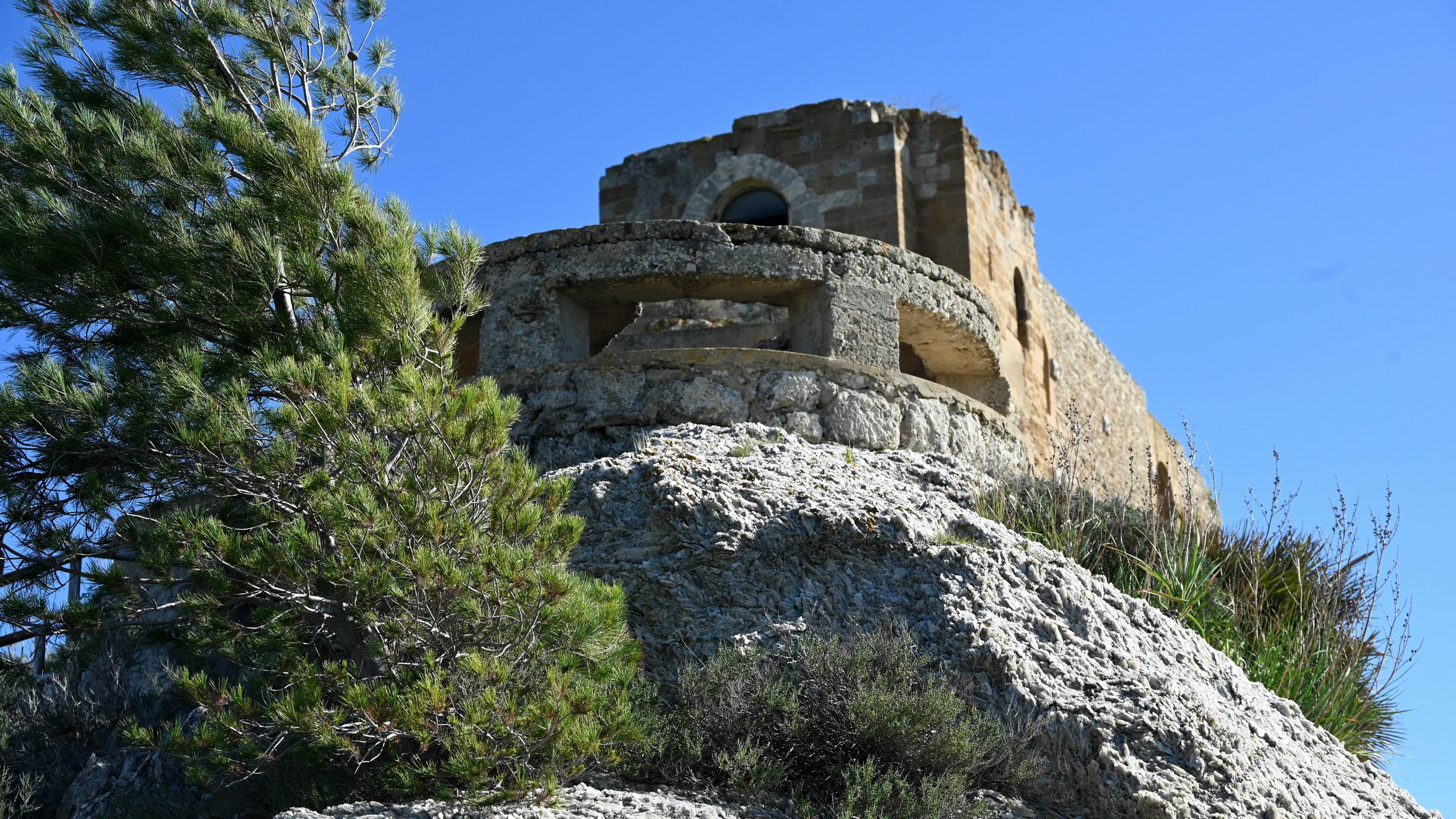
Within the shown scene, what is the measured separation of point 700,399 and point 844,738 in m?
3.23

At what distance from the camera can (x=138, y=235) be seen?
→ 6.40 meters

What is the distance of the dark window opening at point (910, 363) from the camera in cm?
1150

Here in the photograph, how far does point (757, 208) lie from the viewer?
521 inches

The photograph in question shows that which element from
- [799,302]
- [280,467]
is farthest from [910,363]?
[280,467]

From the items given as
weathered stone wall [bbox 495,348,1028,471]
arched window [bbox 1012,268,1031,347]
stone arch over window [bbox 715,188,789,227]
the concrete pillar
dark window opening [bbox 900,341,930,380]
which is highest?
stone arch over window [bbox 715,188,789,227]

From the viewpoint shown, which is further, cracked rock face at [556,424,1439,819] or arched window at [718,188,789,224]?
arched window at [718,188,789,224]

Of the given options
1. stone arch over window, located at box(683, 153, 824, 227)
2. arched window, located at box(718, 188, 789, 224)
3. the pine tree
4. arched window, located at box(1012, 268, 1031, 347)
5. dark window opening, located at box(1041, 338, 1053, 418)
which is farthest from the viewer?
dark window opening, located at box(1041, 338, 1053, 418)

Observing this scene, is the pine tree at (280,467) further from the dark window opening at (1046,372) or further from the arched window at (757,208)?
the dark window opening at (1046,372)

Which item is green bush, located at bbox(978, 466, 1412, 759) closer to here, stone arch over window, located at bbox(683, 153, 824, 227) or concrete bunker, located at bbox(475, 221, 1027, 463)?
concrete bunker, located at bbox(475, 221, 1027, 463)

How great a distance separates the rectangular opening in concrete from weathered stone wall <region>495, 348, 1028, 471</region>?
278cm

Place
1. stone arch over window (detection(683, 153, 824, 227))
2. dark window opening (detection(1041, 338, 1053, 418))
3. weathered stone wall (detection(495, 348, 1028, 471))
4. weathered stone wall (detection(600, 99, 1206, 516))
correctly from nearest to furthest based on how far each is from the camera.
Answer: weathered stone wall (detection(495, 348, 1028, 471))
weathered stone wall (detection(600, 99, 1206, 516))
stone arch over window (detection(683, 153, 824, 227))
dark window opening (detection(1041, 338, 1053, 418))

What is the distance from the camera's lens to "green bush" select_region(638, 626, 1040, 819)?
5.41 metres

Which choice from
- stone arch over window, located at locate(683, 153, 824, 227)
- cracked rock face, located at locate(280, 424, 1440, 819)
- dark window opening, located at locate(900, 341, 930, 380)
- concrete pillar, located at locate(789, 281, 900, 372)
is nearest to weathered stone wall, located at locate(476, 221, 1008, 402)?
concrete pillar, located at locate(789, 281, 900, 372)

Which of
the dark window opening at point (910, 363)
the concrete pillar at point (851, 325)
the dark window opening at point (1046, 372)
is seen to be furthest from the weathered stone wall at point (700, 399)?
the dark window opening at point (1046, 372)
